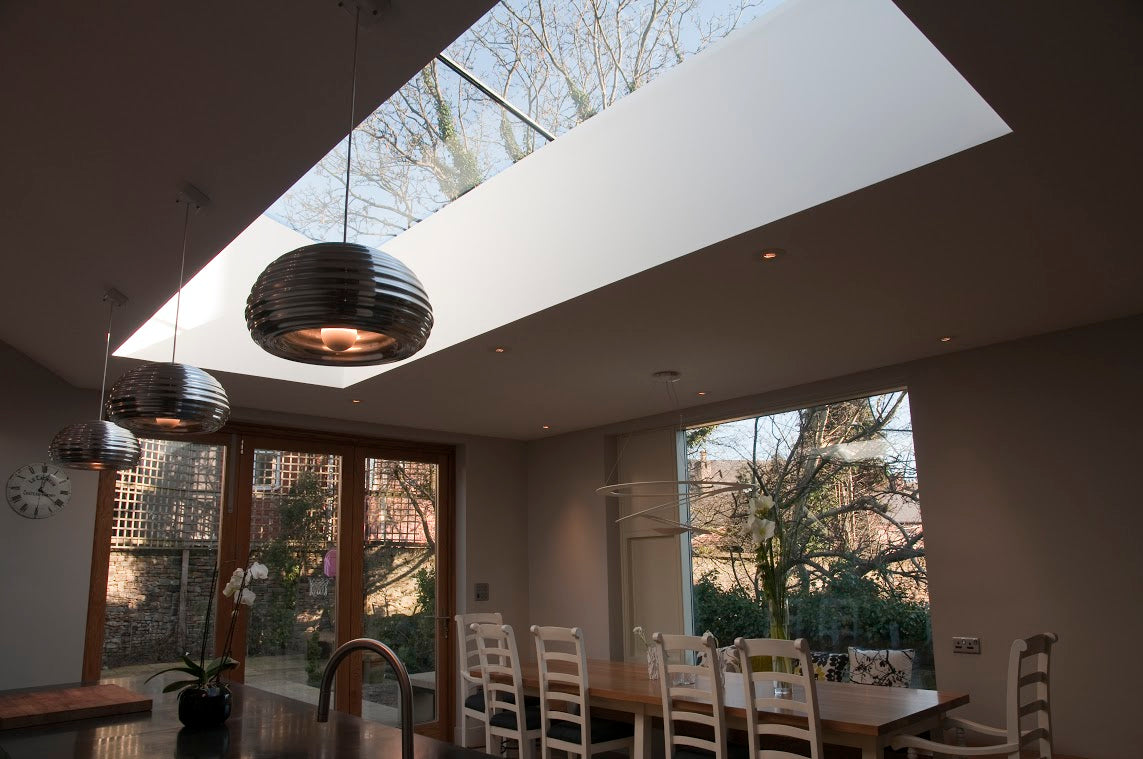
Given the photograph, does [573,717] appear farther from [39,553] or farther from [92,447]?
[39,553]

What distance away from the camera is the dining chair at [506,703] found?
14.2 ft

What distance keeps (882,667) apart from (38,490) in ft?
16.2

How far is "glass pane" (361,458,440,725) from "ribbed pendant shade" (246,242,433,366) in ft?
16.2

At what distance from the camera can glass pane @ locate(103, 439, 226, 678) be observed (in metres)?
5.04

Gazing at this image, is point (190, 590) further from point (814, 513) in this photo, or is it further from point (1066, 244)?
point (1066, 244)

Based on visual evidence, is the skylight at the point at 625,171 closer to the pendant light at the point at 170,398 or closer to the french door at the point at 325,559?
the french door at the point at 325,559

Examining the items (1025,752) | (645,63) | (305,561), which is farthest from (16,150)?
(1025,752)

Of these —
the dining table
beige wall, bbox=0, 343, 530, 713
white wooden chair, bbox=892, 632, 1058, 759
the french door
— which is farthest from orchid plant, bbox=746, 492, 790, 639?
beige wall, bbox=0, 343, 530, 713

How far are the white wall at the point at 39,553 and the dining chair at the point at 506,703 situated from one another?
2.39m

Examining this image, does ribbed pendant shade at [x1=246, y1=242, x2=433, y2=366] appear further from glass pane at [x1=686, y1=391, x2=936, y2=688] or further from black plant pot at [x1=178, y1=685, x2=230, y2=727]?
glass pane at [x1=686, y1=391, x2=936, y2=688]

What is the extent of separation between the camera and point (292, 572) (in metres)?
5.83

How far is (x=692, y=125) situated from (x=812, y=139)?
1.99ft

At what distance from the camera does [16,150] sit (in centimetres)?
221

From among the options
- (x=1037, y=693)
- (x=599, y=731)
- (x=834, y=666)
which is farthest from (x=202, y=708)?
(x=834, y=666)
